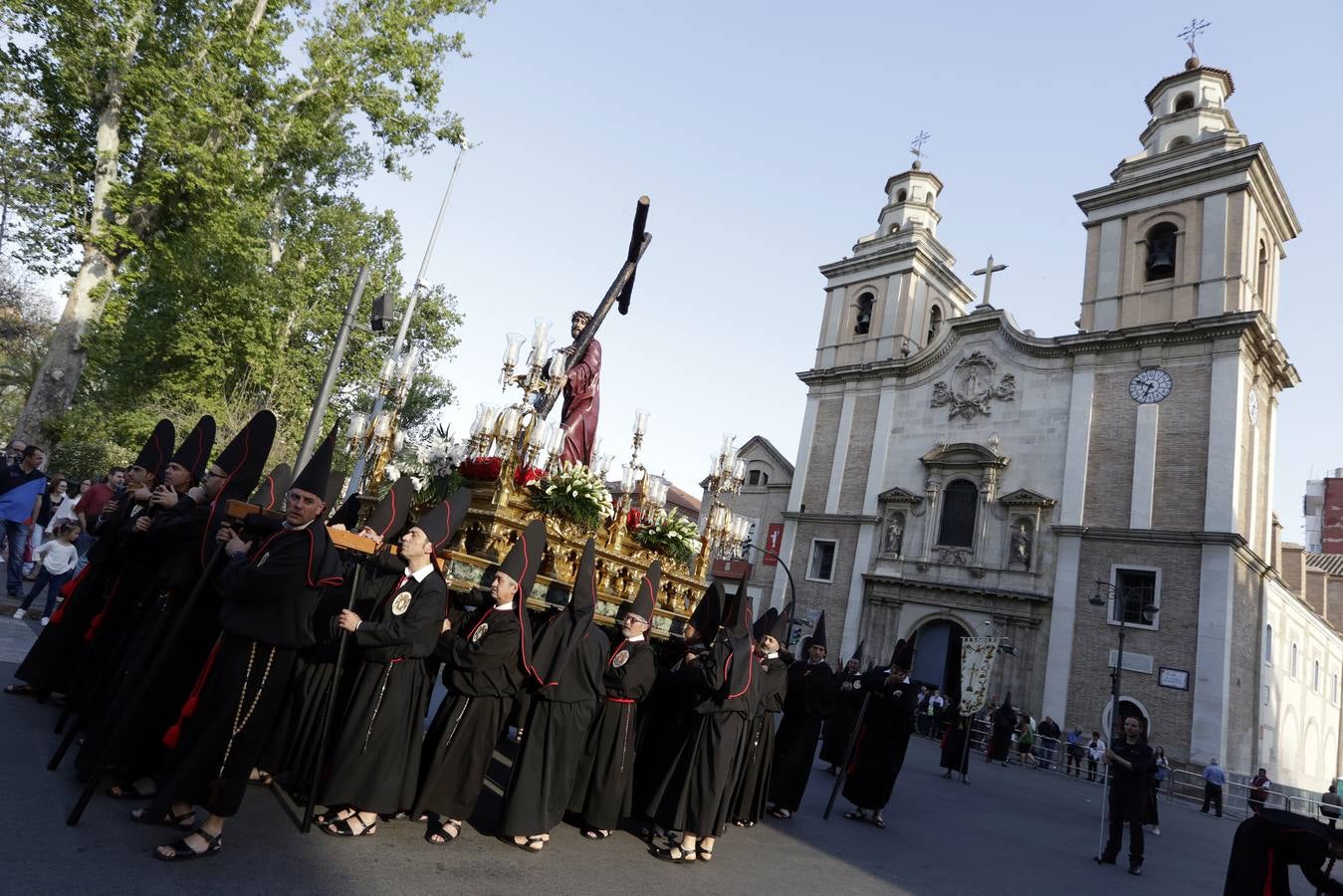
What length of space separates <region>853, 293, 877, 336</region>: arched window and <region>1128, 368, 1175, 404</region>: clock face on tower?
11.5m

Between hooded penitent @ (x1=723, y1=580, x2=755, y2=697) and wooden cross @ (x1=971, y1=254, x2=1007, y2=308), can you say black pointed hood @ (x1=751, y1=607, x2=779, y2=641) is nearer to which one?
hooded penitent @ (x1=723, y1=580, x2=755, y2=697)

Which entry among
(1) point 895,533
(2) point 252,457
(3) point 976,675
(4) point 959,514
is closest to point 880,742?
(2) point 252,457

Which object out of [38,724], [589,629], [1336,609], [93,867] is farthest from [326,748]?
[1336,609]

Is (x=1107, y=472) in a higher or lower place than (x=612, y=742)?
higher

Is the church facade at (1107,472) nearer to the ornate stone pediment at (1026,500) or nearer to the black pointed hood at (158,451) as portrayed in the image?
the ornate stone pediment at (1026,500)

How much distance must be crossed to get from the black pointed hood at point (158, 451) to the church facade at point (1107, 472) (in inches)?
842

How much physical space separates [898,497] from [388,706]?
85.2 ft

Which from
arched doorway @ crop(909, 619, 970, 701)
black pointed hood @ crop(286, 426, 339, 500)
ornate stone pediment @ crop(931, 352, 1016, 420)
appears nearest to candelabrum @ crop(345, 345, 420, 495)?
black pointed hood @ crop(286, 426, 339, 500)

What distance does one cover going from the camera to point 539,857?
18.2ft

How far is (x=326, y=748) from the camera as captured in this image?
5.23 m

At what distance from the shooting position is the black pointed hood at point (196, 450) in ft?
20.3

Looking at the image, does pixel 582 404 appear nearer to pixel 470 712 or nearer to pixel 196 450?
pixel 196 450

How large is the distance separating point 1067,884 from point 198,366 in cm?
2549

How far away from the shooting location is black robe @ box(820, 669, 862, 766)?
10961 millimetres
